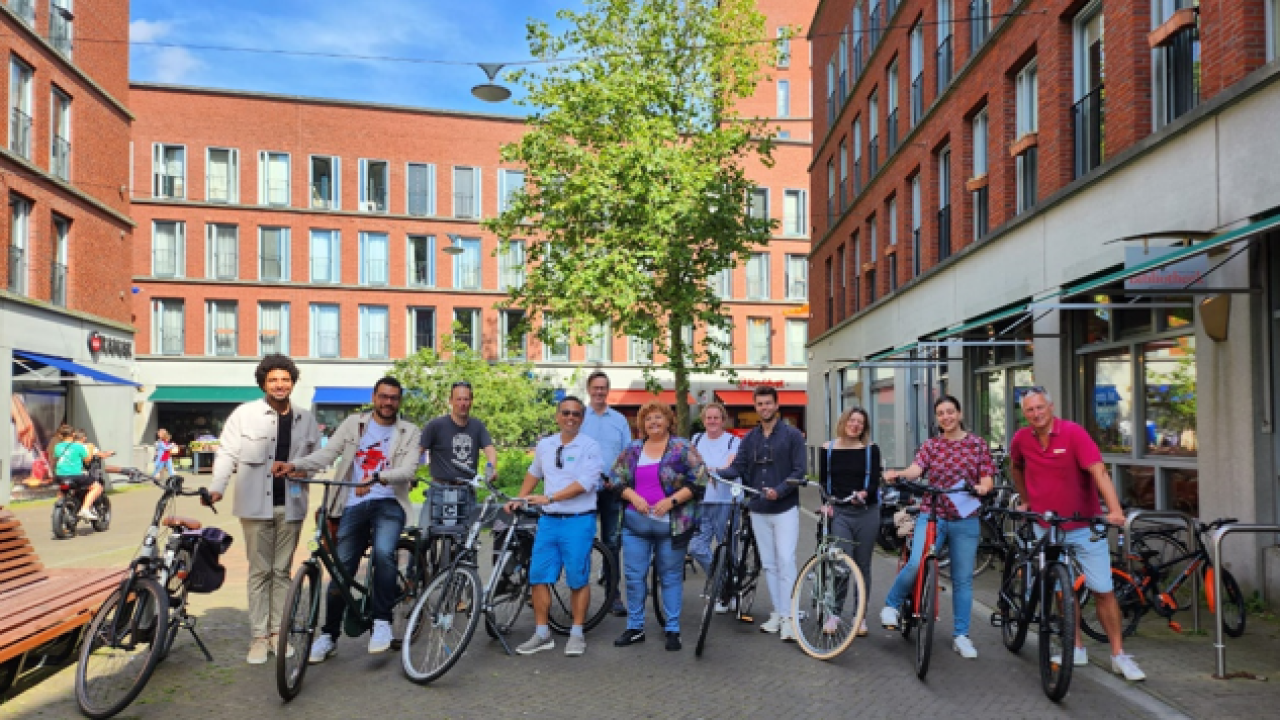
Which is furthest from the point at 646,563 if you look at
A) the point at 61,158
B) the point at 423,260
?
the point at 423,260

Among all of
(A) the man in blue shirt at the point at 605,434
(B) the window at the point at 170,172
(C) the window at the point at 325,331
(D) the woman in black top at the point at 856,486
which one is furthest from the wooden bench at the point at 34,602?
(B) the window at the point at 170,172

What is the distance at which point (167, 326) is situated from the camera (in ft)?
139

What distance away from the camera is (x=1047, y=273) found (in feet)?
43.4

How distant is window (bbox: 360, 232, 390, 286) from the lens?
4434 centimetres

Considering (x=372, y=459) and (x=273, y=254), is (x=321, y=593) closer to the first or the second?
(x=372, y=459)

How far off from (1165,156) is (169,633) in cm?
963

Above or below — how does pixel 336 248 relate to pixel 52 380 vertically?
above

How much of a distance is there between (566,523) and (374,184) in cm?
4018

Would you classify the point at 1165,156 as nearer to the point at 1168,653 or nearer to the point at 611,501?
the point at 1168,653

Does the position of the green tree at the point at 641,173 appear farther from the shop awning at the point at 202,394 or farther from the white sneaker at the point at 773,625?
the shop awning at the point at 202,394

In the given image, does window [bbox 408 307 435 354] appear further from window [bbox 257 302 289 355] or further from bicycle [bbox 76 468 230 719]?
bicycle [bbox 76 468 230 719]

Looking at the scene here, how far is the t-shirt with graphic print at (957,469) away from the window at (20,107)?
21.7 metres

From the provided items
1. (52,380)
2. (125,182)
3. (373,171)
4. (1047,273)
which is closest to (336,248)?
(373,171)

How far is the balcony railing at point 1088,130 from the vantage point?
40.5 ft
